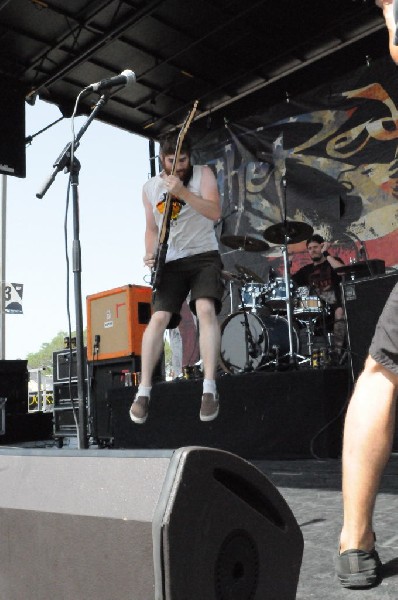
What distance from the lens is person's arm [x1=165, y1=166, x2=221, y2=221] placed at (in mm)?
3453

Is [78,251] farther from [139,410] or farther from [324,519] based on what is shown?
[324,519]

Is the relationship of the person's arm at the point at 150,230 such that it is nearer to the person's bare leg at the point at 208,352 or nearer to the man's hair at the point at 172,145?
the man's hair at the point at 172,145

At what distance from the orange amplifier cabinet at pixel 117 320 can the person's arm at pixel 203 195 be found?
10.7ft

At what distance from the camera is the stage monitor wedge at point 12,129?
6988 mm

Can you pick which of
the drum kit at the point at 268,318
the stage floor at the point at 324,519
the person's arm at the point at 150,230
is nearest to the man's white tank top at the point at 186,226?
the person's arm at the point at 150,230

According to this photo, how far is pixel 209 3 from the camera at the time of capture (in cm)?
772

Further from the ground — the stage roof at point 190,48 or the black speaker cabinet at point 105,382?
the stage roof at point 190,48

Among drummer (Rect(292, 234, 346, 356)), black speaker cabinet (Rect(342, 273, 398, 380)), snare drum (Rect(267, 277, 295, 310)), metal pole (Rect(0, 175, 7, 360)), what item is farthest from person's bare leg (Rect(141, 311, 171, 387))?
metal pole (Rect(0, 175, 7, 360))

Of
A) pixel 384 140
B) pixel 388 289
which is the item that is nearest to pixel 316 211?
pixel 384 140

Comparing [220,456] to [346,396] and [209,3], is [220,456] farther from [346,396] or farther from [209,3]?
[209,3]

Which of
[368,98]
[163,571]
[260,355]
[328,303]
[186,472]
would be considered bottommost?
[163,571]

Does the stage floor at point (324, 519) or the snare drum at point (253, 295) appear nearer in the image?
the stage floor at point (324, 519)

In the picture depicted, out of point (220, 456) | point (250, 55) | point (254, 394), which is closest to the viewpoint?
point (220, 456)

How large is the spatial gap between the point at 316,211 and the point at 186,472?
7566 mm
